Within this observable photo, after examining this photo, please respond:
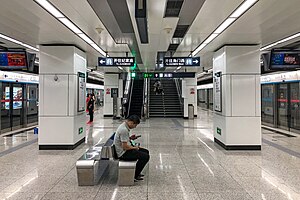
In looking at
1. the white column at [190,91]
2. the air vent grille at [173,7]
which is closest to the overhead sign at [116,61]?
the air vent grille at [173,7]

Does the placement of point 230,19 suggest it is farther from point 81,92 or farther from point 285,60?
point 81,92

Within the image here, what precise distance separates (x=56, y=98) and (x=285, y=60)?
659cm

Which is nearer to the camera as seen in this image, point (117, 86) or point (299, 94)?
point (299, 94)

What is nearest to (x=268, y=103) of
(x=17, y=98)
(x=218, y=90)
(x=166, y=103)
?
(x=218, y=90)

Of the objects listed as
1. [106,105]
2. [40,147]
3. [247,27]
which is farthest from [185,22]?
[106,105]

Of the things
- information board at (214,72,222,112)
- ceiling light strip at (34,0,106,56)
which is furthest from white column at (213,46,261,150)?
ceiling light strip at (34,0,106,56)

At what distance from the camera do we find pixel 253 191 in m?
3.46

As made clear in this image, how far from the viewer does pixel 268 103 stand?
11.1 m

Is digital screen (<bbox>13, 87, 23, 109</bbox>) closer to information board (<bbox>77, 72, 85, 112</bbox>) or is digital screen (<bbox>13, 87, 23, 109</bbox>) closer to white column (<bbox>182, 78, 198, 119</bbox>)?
information board (<bbox>77, 72, 85, 112</bbox>)

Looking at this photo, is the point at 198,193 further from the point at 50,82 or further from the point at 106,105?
the point at 106,105

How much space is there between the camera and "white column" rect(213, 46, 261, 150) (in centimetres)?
620

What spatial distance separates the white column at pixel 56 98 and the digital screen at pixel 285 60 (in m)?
5.74

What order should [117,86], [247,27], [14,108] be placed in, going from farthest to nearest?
[117,86], [14,108], [247,27]

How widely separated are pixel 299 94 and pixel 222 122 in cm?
471
